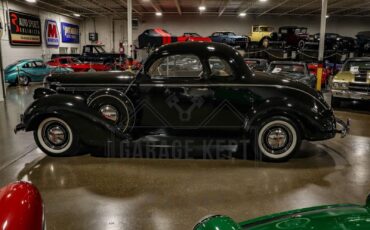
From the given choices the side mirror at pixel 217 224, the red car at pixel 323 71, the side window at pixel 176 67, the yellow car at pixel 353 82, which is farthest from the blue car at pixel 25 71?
the side mirror at pixel 217 224

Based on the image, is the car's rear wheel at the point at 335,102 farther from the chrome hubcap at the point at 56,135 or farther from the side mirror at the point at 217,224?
the side mirror at the point at 217,224

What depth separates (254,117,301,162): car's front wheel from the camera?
15.0 ft

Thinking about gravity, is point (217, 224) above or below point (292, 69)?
below

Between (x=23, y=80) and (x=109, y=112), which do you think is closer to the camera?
(x=109, y=112)

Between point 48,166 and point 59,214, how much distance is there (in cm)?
153

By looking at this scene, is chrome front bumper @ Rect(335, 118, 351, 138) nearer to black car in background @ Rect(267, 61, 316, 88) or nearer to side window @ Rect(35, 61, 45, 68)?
black car in background @ Rect(267, 61, 316, 88)

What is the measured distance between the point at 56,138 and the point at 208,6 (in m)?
19.1

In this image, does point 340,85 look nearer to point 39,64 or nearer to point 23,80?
point 23,80

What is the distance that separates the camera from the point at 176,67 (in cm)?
489

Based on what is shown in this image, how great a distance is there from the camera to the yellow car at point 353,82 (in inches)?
339

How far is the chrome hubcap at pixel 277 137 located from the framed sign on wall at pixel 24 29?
53.4 feet

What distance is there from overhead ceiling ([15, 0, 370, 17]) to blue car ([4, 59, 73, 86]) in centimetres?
442

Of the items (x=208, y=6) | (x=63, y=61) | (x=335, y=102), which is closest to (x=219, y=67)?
(x=335, y=102)

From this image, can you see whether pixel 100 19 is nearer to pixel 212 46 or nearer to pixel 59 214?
pixel 212 46
